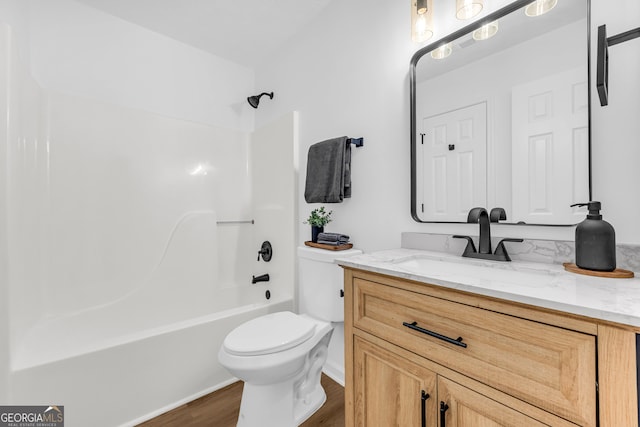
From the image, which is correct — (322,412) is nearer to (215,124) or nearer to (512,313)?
(512,313)

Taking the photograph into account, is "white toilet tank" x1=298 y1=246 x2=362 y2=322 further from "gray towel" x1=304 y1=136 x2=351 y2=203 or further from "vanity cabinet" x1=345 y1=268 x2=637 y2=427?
"vanity cabinet" x1=345 y1=268 x2=637 y2=427

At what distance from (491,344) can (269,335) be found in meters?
0.95

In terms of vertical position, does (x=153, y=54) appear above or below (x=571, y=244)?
above

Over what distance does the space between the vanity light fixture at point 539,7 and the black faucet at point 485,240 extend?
2.42ft

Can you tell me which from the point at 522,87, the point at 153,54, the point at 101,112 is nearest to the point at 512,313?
the point at 522,87

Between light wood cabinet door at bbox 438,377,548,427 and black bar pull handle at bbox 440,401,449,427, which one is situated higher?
light wood cabinet door at bbox 438,377,548,427

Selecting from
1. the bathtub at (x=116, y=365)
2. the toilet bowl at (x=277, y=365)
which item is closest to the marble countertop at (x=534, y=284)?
the toilet bowl at (x=277, y=365)

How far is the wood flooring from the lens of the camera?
1454mm

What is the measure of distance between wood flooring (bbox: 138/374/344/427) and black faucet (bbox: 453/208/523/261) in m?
1.10

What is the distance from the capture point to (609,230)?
0.81m

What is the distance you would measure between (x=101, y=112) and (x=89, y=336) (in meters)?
1.48

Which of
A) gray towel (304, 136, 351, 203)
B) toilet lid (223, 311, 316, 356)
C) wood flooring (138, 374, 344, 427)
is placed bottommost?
wood flooring (138, 374, 344, 427)

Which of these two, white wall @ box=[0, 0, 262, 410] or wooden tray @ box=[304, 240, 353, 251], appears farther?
wooden tray @ box=[304, 240, 353, 251]

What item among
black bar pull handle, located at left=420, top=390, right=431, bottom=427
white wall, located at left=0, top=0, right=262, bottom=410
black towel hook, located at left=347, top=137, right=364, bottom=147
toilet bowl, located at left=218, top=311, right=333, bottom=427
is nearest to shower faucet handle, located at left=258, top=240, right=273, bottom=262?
white wall, located at left=0, top=0, right=262, bottom=410
